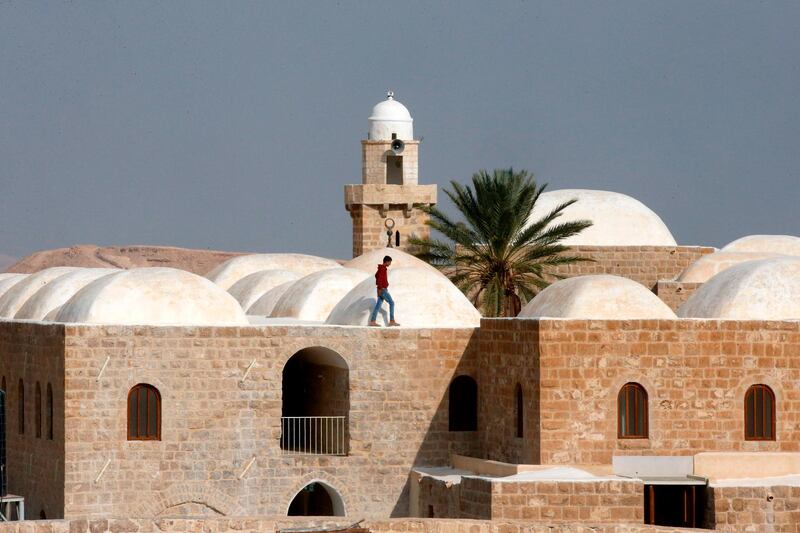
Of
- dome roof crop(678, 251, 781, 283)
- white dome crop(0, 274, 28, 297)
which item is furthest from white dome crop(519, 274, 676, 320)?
white dome crop(0, 274, 28, 297)

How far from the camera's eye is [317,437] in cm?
2572

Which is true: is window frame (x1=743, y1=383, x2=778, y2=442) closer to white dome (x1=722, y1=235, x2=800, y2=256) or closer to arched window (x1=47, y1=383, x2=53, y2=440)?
arched window (x1=47, y1=383, x2=53, y2=440)

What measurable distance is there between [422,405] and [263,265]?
11.5m

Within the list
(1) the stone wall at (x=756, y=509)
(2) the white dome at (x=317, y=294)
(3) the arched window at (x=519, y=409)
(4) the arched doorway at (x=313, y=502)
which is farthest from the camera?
(2) the white dome at (x=317, y=294)

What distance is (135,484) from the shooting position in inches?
940

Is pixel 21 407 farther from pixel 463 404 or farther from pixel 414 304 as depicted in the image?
pixel 463 404

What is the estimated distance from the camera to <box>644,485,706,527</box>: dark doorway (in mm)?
22281

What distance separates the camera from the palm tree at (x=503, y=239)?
1195 inches

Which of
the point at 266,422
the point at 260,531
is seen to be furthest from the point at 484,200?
the point at 260,531

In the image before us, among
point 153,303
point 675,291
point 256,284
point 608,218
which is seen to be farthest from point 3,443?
point 608,218

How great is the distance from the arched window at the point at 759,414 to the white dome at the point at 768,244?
12.3 meters

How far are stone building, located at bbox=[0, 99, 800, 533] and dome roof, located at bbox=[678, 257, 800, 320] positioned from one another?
0.03 m

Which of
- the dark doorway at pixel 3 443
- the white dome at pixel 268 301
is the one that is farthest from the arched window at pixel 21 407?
the white dome at pixel 268 301

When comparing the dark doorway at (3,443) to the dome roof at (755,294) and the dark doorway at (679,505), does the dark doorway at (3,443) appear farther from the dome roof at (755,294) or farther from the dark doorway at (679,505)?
the dome roof at (755,294)
